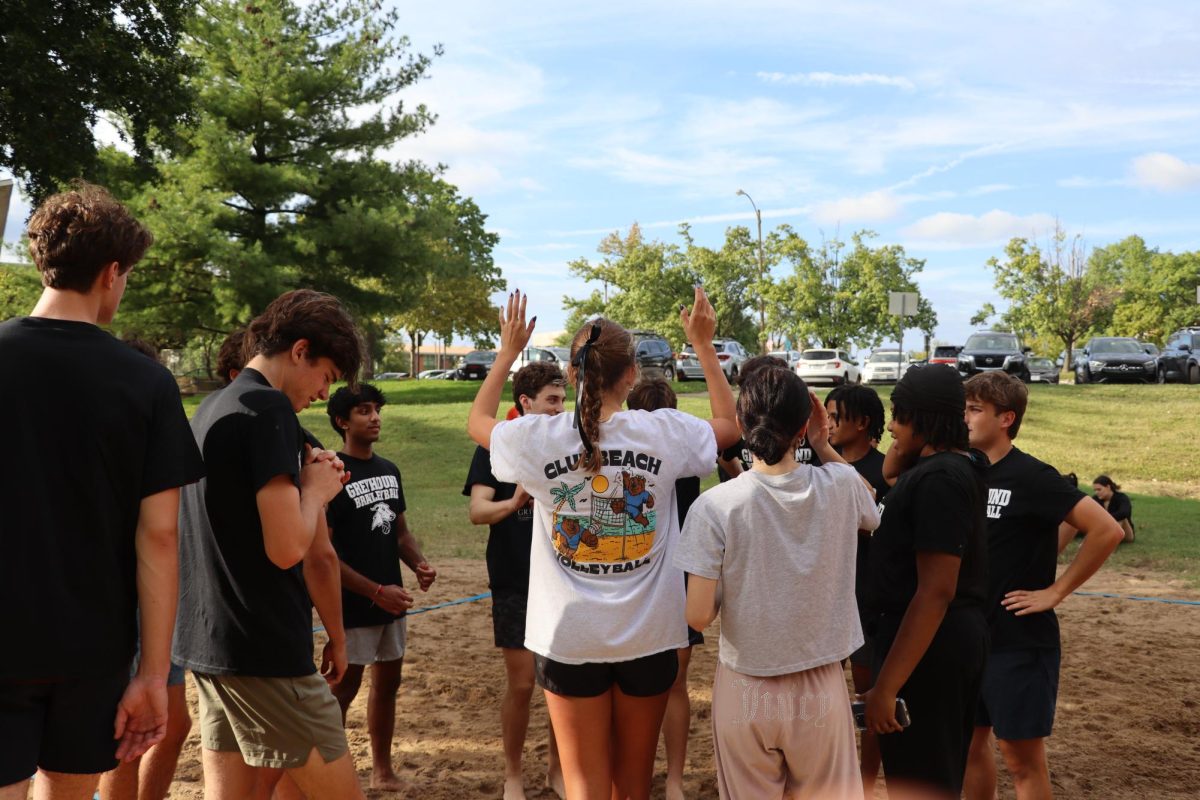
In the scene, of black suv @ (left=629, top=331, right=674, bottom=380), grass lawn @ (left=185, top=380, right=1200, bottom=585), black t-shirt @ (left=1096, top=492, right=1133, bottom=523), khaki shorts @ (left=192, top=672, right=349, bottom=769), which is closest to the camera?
khaki shorts @ (left=192, top=672, right=349, bottom=769)

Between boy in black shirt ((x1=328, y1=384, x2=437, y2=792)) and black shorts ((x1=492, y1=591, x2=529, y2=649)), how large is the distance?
1.33 feet

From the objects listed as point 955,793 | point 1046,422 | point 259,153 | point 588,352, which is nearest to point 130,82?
point 259,153

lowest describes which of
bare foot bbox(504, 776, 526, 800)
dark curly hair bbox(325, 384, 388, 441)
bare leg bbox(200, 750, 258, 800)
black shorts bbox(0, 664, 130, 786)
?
bare foot bbox(504, 776, 526, 800)

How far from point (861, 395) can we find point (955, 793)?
6.67 feet

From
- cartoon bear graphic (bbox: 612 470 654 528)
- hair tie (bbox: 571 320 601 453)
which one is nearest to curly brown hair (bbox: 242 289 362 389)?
hair tie (bbox: 571 320 601 453)

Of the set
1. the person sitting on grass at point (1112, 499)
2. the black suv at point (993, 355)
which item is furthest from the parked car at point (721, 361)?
the person sitting on grass at point (1112, 499)

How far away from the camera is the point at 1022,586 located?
3.78m

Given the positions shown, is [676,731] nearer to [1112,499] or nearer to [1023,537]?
[1023,537]

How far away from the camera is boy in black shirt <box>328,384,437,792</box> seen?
179 inches

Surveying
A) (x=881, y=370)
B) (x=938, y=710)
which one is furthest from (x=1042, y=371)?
(x=938, y=710)

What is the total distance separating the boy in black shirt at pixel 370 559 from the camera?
14.9ft

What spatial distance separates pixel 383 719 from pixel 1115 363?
29.5 m

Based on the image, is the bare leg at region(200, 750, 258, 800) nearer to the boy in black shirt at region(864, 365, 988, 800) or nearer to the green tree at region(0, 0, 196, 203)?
the boy in black shirt at region(864, 365, 988, 800)

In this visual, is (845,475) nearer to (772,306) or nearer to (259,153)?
(259,153)
